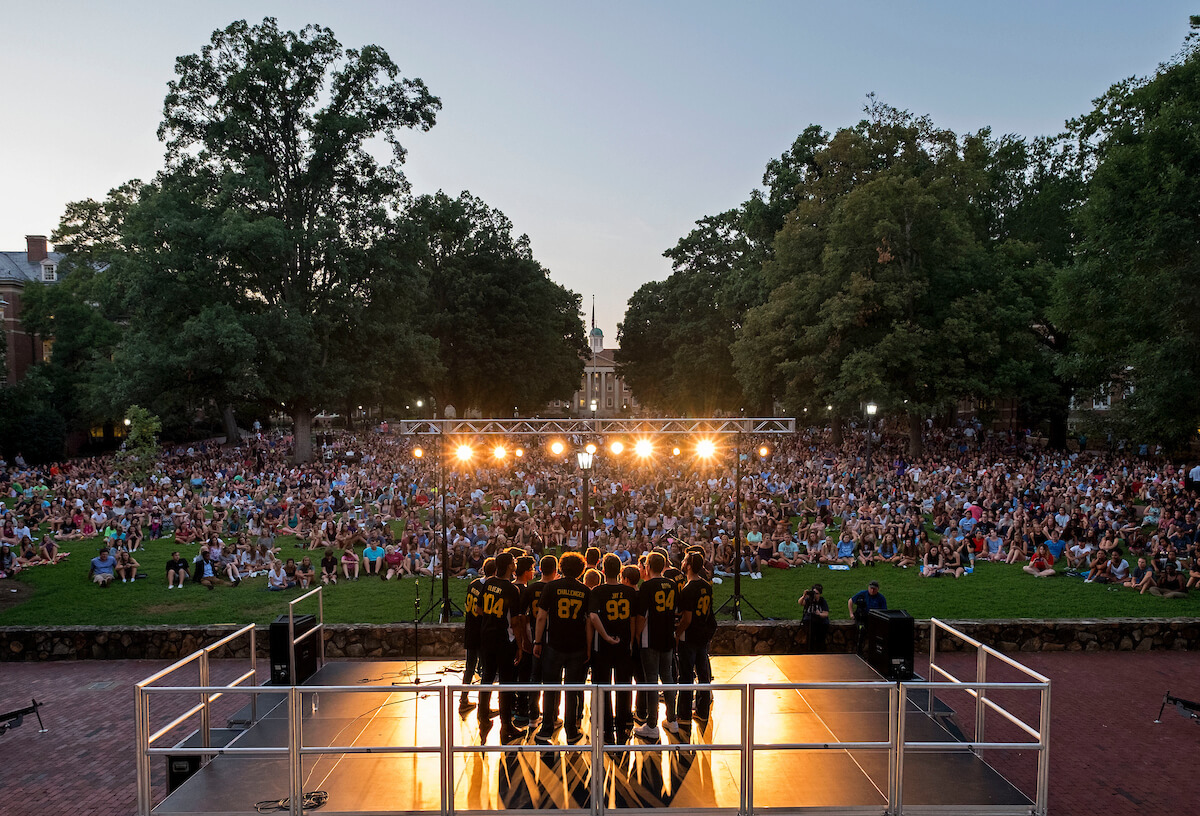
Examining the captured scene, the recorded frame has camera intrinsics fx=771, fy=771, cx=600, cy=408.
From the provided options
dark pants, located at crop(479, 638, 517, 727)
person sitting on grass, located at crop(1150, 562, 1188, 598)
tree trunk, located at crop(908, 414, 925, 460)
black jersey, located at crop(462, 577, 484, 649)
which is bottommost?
person sitting on grass, located at crop(1150, 562, 1188, 598)

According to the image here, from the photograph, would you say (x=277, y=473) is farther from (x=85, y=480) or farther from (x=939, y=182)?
(x=939, y=182)

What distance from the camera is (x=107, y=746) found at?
8656 millimetres

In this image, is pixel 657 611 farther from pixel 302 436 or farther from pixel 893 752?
pixel 302 436

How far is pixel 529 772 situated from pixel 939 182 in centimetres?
3219

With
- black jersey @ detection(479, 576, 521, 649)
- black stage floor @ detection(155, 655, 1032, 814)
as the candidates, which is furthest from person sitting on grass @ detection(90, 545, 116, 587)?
black jersey @ detection(479, 576, 521, 649)

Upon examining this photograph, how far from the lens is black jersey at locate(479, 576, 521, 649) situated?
24.5ft

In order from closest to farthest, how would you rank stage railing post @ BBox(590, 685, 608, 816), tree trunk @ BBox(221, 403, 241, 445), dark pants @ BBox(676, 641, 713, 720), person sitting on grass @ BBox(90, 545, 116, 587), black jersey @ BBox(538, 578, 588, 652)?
1. stage railing post @ BBox(590, 685, 608, 816)
2. black jersey @ BBox(538, 578, 588, 652)
3. dark pants @ BBox(676, 641, 713, 720)
4. person sitting on grass @ BBox(90, 545, 116, 587)
5. tree trunk @ BBox(221, 403, 241, 445)

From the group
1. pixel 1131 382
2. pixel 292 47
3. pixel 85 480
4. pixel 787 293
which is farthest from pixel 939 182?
pixel 85 480

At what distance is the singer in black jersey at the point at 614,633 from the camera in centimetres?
705

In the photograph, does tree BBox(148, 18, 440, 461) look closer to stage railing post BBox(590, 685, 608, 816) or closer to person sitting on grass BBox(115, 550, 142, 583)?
person sitting on grass BBox(115, 550, 142, 583)

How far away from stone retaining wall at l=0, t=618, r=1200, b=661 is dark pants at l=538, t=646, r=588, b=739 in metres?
4.86

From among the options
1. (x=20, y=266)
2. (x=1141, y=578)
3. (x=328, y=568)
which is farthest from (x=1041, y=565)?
(x=20, y=266)

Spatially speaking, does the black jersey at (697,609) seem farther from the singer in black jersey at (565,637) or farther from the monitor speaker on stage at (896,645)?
the monitor speaker on stage at (896,645)

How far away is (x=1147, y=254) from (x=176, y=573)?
25623 millimetres
